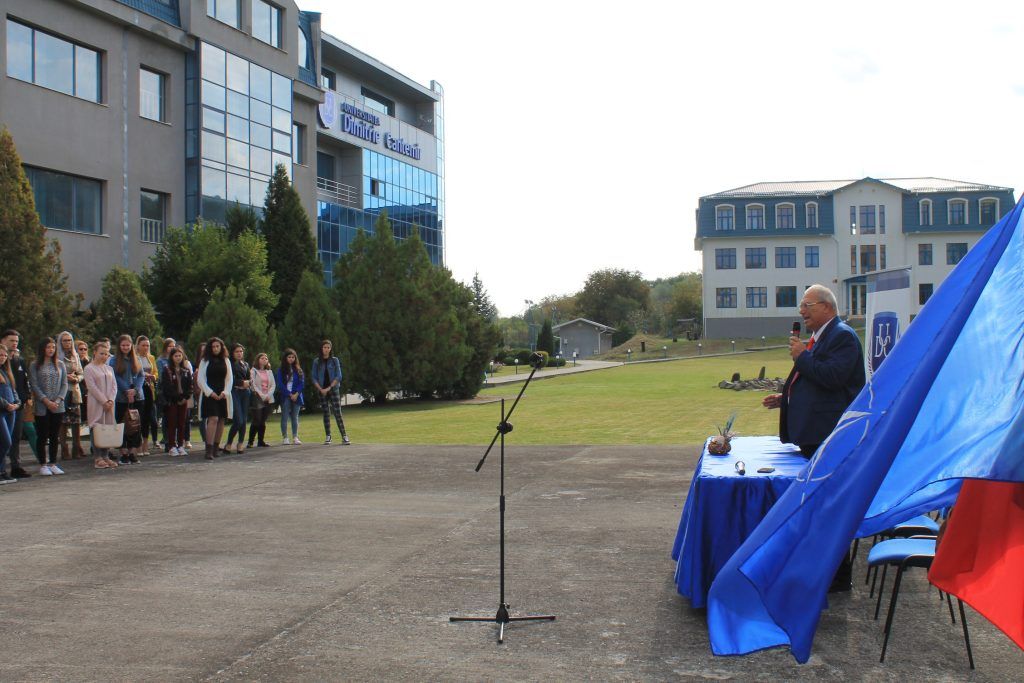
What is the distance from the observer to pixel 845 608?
646 cm

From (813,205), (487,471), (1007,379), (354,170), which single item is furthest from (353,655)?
(813,205)

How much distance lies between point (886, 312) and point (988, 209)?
81732 millimetres

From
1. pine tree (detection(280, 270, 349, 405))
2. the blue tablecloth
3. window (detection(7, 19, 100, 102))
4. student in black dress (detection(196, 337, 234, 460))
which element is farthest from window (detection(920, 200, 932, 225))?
the blue tablecloth

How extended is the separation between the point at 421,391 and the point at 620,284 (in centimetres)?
9508

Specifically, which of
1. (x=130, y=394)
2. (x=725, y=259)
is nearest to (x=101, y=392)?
(x=130, y=394)

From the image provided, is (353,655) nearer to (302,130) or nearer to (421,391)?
(421,391)

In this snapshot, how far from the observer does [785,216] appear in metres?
87.4

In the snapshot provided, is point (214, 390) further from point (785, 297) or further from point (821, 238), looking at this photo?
point (785, 297)

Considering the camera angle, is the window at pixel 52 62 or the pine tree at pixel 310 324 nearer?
the window at pixel 52 62

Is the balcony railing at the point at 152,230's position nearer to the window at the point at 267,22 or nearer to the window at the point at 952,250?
the window at the point at 267,22

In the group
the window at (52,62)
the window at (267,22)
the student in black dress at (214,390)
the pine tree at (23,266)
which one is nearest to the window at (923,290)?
the window at (267,22)

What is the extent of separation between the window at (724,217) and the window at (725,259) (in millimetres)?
2304

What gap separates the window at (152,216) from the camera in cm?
3425

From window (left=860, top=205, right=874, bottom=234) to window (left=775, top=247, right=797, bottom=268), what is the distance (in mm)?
6257
